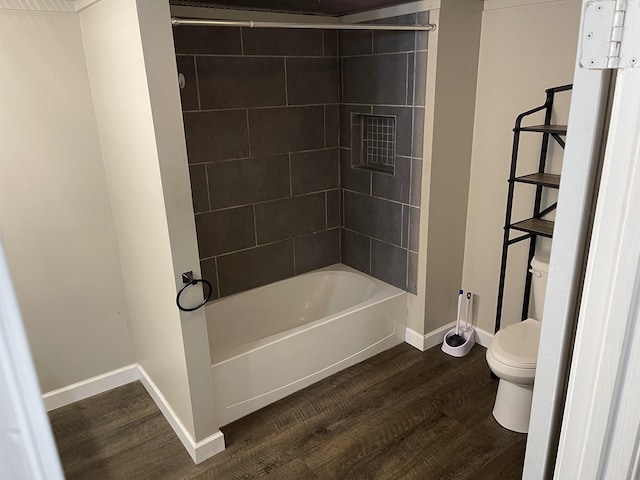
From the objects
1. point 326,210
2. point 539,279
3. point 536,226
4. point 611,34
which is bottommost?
point 539,279

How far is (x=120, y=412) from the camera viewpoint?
8.72 ft

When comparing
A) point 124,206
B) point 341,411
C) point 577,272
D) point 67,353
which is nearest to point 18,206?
point 124,206

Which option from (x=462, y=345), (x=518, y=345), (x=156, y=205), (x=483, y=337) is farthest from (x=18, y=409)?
(x=483, y=337)

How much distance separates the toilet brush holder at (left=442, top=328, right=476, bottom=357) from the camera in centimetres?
310

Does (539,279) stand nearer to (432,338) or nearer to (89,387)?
(432,338)

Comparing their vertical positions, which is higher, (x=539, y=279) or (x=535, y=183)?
(x=535, y=183)

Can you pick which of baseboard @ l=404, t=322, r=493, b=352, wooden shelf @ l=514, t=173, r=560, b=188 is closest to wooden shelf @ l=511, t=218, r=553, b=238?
wooden shelf @ l=514, t=173, r=560, b=188

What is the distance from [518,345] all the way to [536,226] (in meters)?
0.65

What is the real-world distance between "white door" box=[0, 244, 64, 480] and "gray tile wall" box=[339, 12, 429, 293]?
8.30 feet

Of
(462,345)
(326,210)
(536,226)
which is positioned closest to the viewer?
(536,226)

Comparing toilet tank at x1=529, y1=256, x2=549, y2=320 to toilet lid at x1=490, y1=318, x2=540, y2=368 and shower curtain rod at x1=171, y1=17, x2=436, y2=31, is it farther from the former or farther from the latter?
shower curtain rod at x1=171, y1=17, x2=436, y2=31

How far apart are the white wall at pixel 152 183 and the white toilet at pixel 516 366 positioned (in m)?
1.42

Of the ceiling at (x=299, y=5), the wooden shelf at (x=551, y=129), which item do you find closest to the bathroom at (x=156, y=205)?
the wooden shelf at (x=551, y=129)

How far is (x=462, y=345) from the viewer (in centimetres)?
311
